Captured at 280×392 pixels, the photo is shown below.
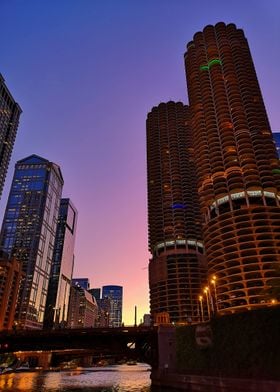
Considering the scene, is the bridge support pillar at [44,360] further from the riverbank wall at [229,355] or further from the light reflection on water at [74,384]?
the riverbank wall at [229,355]

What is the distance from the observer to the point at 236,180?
16488 centimetres

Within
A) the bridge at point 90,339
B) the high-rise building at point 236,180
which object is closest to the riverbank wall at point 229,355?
the bridge at point 90,339

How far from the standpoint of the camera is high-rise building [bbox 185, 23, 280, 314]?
142875mm

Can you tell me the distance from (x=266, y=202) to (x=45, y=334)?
118 m

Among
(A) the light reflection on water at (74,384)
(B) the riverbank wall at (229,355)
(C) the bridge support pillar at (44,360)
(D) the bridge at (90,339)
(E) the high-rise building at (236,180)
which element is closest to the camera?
(B) the riverbank wall at (229,355)

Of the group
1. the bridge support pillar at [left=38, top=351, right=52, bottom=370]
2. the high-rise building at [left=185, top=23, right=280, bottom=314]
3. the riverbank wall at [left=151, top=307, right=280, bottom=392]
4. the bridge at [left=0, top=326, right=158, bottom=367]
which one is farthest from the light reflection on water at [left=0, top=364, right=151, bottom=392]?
the bridge support pillar at [left=38, top=351, right=52, bottom=370]

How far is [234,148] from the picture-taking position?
173000mm

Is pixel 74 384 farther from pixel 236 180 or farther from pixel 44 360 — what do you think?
pixel 44 360

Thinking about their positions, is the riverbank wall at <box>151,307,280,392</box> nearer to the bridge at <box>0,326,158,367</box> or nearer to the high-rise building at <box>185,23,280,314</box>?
the bridge at <box>0,326,158,367</box>

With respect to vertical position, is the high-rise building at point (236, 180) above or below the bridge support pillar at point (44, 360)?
above

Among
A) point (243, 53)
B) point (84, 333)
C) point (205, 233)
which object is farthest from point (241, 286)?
point (243, 53)

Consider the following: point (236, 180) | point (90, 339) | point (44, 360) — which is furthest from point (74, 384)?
point (44, 360)

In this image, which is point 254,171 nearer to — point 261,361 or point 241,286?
point 241,286

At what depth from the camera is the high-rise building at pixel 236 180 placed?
142875mm
